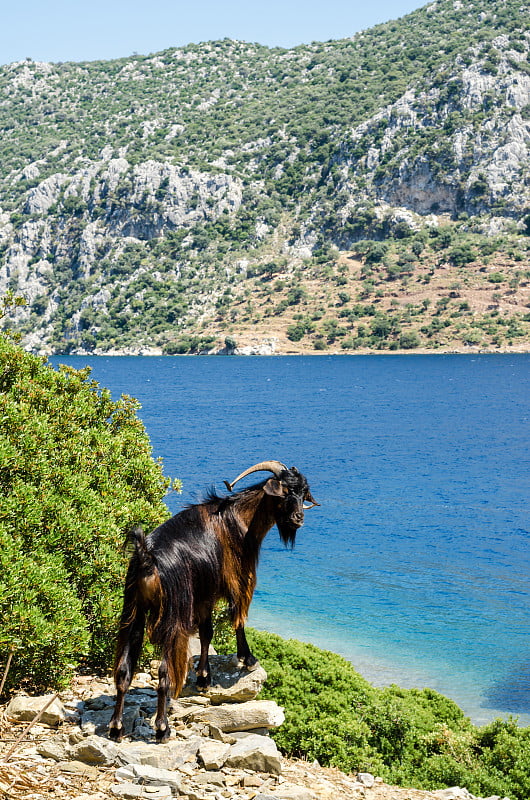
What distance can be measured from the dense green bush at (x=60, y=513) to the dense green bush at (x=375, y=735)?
2243 millimetres

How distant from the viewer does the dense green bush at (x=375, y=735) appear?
27.2 feet

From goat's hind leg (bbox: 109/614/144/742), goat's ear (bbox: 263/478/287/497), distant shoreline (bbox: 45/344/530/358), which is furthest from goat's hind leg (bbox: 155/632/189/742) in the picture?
distant shoreline (bbox: 45/344/530/358)

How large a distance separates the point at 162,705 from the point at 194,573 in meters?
1.17

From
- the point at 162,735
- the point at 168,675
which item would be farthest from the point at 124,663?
the point at 162,735

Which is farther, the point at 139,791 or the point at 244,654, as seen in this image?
the point at 244,654

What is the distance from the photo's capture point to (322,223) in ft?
551

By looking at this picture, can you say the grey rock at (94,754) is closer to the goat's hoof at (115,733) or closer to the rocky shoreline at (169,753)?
the rocky shoreline at (169,753)

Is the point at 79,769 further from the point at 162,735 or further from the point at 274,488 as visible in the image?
the point at 274,488

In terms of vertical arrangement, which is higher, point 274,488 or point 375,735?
point 274,488

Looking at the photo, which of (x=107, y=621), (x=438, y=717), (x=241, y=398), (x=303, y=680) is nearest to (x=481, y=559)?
(x=438, y=717)

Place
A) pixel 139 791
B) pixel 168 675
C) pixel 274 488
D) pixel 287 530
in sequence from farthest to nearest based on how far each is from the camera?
pixel 287 530 → pixel 274 488 → pixel 168 675 → pixel 139 791

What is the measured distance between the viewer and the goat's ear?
7.36 metres

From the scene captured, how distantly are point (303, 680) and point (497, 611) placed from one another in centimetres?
1376

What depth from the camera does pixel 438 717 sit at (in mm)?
10344
